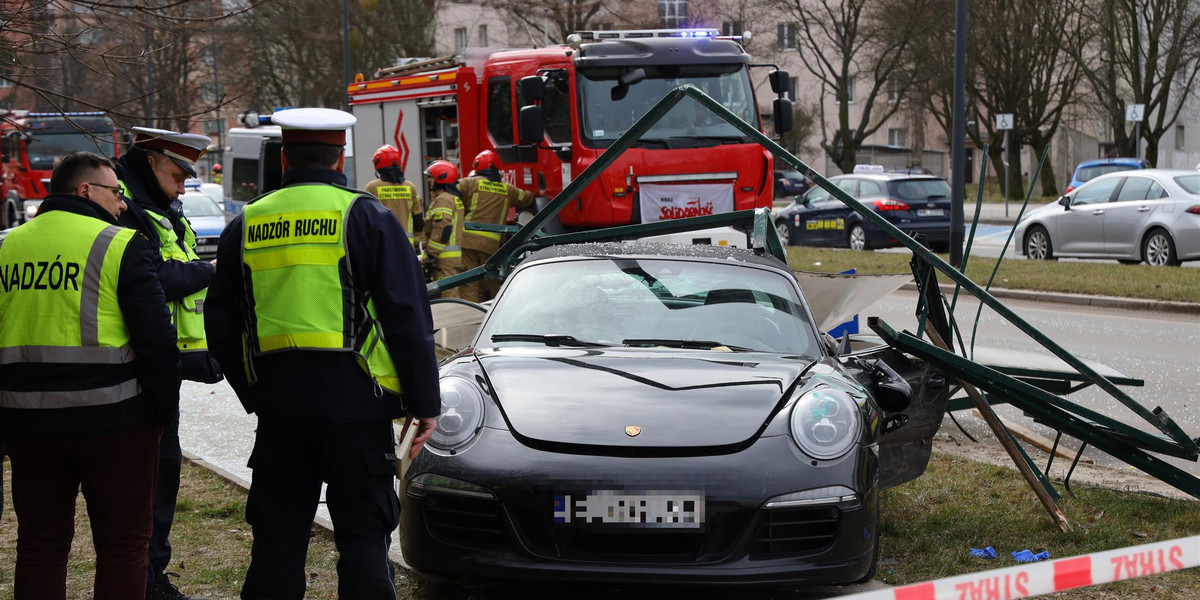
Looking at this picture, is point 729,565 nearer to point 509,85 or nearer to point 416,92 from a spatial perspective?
point 509,85

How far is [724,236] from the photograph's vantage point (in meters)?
11.6

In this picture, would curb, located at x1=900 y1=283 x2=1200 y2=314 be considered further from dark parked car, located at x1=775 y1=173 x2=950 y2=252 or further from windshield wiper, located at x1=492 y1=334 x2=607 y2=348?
windshield wiper, located at x1=492 y1=334 x2=607 y2=348

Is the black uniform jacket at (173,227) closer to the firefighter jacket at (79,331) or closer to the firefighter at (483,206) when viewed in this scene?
the firefighter jacket at (79,331)

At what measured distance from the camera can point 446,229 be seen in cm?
1057

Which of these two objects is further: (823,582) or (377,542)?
(823,582)

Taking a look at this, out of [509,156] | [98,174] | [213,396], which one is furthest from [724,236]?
[98,174]

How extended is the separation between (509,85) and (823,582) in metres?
9.83

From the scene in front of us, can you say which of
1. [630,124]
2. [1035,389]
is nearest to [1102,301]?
[630,124]

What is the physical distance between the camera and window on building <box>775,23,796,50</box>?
4602cm

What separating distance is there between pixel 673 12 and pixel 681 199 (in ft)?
122

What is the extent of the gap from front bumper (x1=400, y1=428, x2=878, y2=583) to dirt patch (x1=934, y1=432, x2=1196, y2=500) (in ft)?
8.09

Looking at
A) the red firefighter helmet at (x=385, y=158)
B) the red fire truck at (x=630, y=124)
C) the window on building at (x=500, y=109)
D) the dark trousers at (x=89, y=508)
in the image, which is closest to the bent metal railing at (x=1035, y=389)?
the dark trousers at (x=89, y=508)

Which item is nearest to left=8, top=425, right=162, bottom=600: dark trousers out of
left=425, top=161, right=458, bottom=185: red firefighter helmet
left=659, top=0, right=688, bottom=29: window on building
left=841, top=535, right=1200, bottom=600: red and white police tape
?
left=841, top=535, right=1200, bottom=600: red and white police tape

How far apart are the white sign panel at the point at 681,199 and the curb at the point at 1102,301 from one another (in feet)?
8.86
